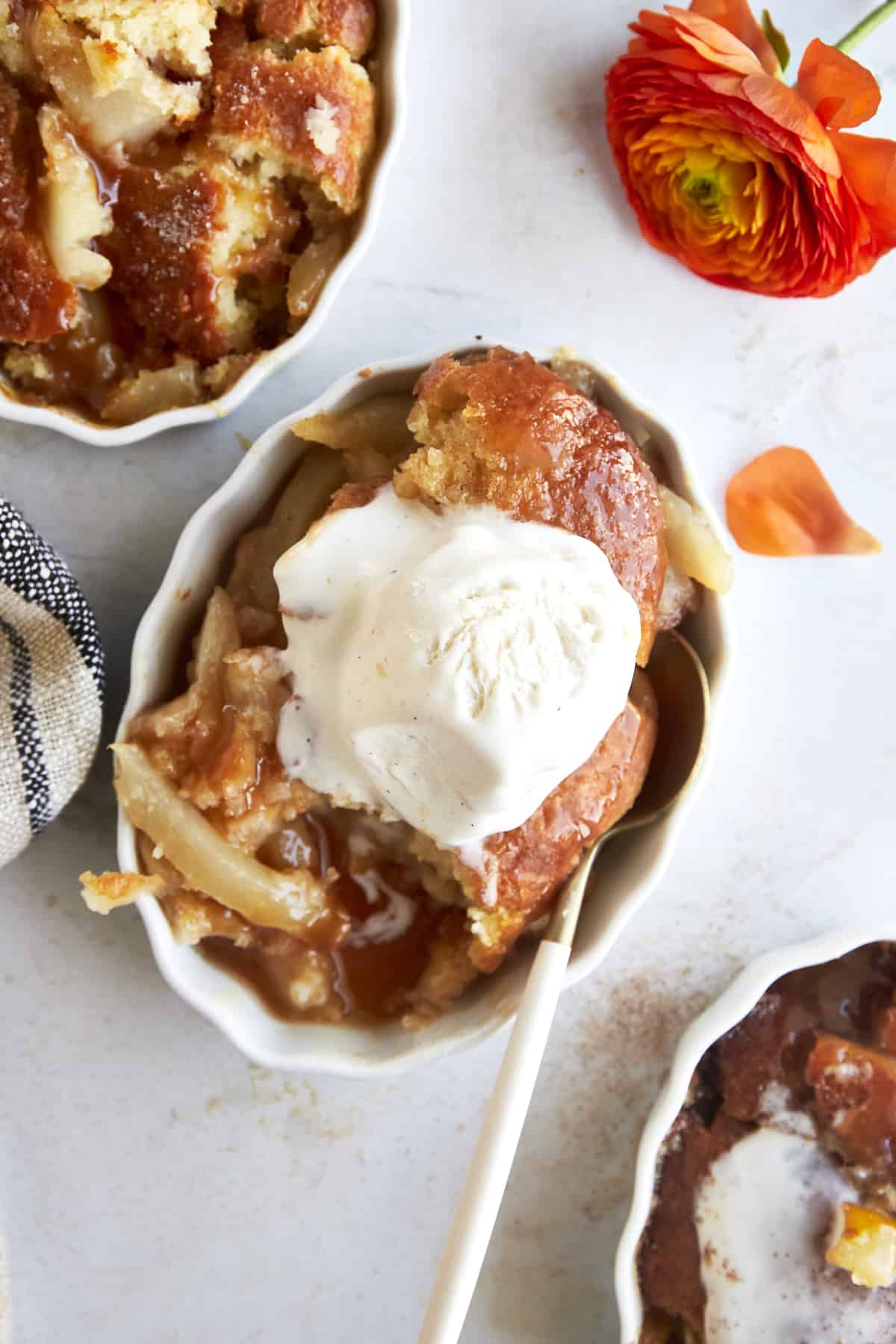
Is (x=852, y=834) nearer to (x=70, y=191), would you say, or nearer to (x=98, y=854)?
(x=98, y=854)

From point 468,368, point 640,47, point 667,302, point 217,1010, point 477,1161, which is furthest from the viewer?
point 667,302

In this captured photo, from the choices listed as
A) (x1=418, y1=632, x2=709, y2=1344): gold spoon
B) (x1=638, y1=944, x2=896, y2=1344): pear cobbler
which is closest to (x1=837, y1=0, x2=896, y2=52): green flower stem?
(x1=418, y1=632, x2=709, y2=1344): gold spoon

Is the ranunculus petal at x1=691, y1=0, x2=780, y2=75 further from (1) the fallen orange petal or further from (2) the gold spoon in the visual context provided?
(2) the gold spoon

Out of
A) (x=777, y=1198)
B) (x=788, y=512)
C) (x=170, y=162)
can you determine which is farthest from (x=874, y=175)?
(x=777, y=1198)

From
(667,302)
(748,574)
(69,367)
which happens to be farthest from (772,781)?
(69,367)

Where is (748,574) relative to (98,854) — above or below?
above

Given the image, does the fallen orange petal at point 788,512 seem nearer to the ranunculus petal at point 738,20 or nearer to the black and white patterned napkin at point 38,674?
the ranunculus petal at point 738,20

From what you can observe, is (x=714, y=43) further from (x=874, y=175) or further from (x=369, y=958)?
(x=369, y=958)
